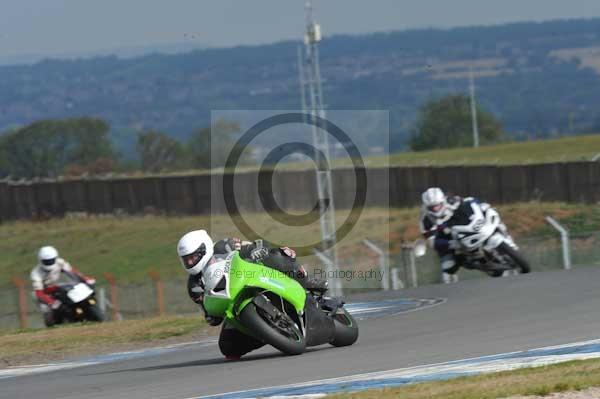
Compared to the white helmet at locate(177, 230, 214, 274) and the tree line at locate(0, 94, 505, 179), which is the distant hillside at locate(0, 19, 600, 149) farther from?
the white helmet at locate(177, 230, 214, 274)

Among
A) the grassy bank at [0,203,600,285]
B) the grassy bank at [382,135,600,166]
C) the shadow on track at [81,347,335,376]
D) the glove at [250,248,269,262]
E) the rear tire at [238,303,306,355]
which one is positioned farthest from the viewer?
the grassy bank at [382,135,600,166]

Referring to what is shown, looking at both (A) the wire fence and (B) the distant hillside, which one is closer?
(A) the wire fence

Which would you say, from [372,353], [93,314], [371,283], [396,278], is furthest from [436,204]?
[372,353]

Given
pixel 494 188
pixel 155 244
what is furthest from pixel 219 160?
pixel 494 188

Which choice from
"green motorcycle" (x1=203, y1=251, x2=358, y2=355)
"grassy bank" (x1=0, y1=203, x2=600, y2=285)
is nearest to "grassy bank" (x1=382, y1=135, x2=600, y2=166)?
"grassy bank" (x1=0, y1=203, x2=600, y2=285)

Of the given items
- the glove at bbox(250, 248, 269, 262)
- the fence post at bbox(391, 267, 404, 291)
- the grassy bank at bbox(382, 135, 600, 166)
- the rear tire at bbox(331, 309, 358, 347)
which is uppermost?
the glove at bbox(250, 248, 269, 262)

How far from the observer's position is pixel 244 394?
861 cm

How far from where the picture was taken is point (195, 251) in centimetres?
1041

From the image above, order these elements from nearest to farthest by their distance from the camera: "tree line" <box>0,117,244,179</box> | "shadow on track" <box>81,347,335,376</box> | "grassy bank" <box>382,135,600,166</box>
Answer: "shadow on track" <box>81,347,335,376</box> → "grassy bank" <box>382,135,600,166</box> → "tree line" <box>0,117,244,179</box>

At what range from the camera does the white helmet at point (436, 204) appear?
749 inches

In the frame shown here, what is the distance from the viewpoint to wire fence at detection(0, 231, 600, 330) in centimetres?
2078

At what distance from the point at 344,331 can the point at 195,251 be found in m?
1.66

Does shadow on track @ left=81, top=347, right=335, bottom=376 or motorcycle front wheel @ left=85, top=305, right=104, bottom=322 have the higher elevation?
shadow on track @ left=81, top=347, right=335, bottom=376

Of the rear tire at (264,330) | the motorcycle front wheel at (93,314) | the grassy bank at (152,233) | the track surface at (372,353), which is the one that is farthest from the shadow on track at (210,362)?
the grassy bank at (152,233)
